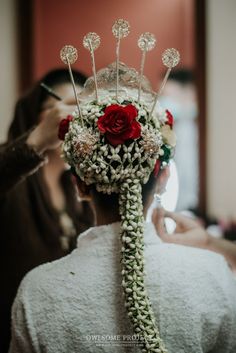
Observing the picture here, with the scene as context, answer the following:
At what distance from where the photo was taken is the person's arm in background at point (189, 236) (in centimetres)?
81

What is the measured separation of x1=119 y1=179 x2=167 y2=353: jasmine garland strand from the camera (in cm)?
63

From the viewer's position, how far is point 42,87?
0.99 meters

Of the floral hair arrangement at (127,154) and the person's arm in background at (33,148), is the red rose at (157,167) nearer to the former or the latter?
the floral hair arrangement at (127,154)

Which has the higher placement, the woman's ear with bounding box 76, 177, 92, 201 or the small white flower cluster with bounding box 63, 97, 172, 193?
the small white flower cluster with bounding box 63, 97, 172, 193

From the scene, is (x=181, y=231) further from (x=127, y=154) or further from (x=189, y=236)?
(x=127, y=154)

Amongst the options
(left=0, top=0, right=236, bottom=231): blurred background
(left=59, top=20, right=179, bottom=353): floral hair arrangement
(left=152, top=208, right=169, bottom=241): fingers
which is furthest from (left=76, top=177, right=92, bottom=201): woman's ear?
(left=0, top=0, right=236, bottom=231): blurred background

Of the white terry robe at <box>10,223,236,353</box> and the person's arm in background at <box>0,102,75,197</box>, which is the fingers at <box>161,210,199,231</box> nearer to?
the white terry robe at <box>10,223,236,353</box>

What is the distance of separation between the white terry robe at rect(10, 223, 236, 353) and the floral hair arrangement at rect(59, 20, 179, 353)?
39 mm

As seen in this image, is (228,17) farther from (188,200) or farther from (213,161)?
(188,200)

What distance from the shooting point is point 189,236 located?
2.75 ft

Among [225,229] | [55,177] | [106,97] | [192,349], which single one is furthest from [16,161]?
[225,229]

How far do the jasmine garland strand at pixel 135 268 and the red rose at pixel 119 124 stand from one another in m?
0.07

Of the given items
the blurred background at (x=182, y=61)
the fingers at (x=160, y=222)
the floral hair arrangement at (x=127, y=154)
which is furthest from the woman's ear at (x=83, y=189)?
the blurred background at (x=182, y=61)

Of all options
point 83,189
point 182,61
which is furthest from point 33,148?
point 182,61
